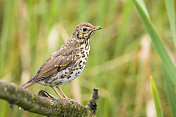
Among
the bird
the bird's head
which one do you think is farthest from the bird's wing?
the bird's head

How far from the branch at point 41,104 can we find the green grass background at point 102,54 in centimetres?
137

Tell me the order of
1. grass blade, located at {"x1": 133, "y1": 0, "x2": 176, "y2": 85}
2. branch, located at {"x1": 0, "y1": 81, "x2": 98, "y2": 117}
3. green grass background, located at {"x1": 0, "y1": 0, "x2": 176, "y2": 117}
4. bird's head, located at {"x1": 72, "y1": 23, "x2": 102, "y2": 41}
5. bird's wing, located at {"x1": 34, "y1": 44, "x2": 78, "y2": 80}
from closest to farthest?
1. branch, located at {"x1": 0, "y1": 81, "x2": 98, "y2": 117}
2. grass blade, located at {"x1": 133, "y1": 0, "x2": 176, "y2": 85}
3. bird's wing, located at {"x1": 34, "y1": 44, "x2": 78, "y2": 80}
4. bird's head, located at {"x1": 72, "y1": 23, "x2": 102, "y2": 41}
5. green grass background, located at {"x1": 0, "y1": 0, "x2": 176, "y2": 117}

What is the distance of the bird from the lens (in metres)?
2.75

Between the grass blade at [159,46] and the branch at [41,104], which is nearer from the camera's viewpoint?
the branch at [41,104]

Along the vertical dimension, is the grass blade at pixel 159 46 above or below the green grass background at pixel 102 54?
below

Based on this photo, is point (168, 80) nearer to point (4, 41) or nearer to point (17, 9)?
point (4, 41)

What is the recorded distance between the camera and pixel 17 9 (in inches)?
168

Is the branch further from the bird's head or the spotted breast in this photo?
the bird's head

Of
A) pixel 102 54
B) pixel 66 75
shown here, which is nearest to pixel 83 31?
pixel 66 75

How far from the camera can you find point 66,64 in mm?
2830

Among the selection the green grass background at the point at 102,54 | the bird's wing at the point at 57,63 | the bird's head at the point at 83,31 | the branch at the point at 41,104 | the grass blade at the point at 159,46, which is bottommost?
the branch at the point at 41,104

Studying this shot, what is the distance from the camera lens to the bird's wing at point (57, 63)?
273cm

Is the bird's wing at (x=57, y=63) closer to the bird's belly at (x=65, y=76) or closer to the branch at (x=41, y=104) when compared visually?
the bird's belly at (x=65, y=76)

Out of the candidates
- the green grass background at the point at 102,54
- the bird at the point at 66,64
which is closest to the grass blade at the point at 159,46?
the bird at the point at 66,64
